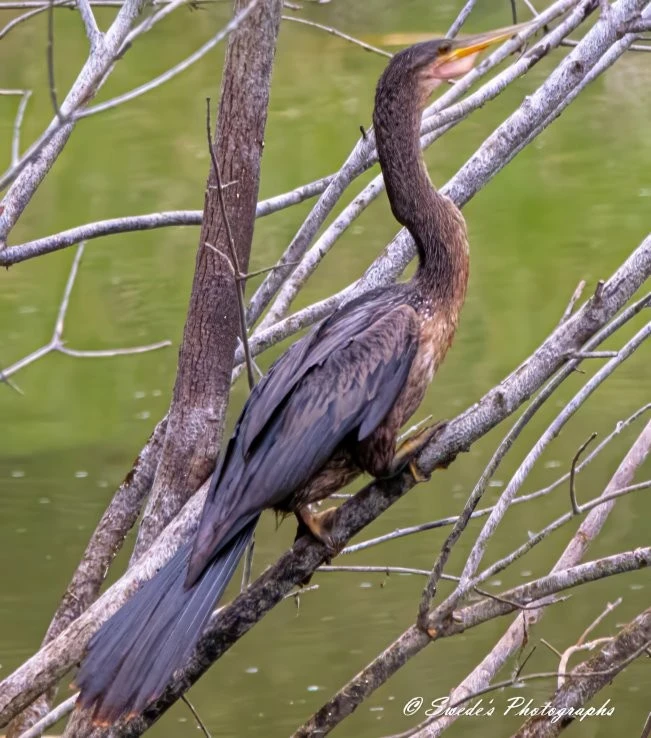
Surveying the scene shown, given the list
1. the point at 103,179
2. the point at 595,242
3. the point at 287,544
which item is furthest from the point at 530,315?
the point at 103,179

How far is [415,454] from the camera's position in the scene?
268 centimetres

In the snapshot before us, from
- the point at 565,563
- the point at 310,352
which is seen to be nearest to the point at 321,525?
the point at 310,352

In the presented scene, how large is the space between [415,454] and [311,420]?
23 cm

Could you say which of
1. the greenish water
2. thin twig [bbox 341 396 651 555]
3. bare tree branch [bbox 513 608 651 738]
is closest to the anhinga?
thin twig [bbox 341 396 651 555]

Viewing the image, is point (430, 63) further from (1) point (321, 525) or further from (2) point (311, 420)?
(1) point (321, 525)

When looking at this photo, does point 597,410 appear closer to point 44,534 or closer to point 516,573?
point 516,573

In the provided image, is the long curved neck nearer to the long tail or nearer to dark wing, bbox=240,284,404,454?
dark wing, bbox=240,284,404,454

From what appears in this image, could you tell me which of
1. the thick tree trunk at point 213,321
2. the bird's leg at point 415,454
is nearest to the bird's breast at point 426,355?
the bird's leg at point 415,454

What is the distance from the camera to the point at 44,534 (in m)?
6.61

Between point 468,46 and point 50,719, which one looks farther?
point 468,46

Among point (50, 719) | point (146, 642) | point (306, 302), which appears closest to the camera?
point (146, 642)

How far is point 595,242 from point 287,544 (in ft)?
13.3

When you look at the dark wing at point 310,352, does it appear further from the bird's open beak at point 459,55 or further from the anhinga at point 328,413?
the bird's open beak at point 459,55

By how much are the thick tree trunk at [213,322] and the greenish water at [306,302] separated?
834mm
